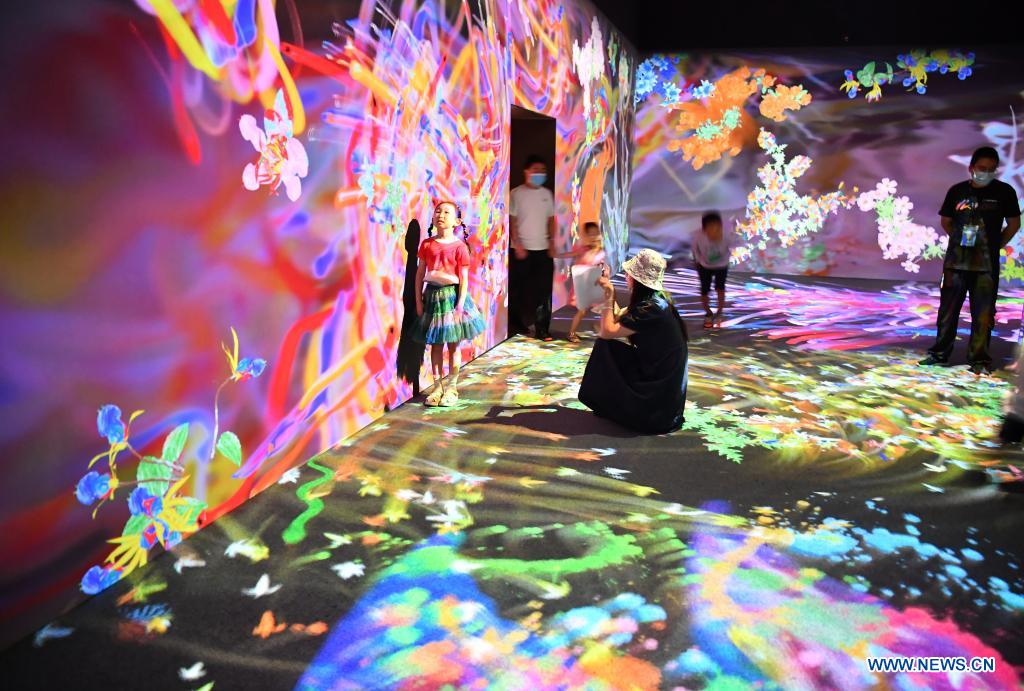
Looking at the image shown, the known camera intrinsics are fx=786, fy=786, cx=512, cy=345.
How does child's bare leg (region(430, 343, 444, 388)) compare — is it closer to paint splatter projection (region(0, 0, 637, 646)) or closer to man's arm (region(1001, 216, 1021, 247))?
paint splatter projection (region(0, 0, 637, 646))

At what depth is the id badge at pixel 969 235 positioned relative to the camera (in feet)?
18.9

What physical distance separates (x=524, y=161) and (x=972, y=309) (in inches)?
164

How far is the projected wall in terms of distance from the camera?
1103 centimetres

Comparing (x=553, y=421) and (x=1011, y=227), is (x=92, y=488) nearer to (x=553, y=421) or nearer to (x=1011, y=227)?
(x=553, y=421)

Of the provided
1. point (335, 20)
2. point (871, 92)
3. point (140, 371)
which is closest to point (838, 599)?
point (140, 371)

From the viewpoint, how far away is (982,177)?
223 inches

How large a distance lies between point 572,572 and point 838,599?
92 cm

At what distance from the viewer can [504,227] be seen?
6.74 meters

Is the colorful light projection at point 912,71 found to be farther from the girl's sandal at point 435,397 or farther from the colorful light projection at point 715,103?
the girl's sandal at point 435,397

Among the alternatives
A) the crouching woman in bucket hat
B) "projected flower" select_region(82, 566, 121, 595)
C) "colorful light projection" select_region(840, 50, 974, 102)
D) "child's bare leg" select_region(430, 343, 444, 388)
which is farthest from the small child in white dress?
"colorful light projection" select_region(840, 50, 974, 102)

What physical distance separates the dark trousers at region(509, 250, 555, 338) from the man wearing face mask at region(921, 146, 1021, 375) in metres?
3.19

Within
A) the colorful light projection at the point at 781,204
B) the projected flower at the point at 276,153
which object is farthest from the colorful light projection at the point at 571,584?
the colorful light projection at the point at 781,204

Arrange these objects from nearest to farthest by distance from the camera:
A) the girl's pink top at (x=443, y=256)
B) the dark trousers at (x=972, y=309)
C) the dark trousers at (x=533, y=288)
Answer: the girl's pink top at (x=443, y=256) → the dark trousers at (x=972, y=309) → the dark trousers at (x=533, y=288)

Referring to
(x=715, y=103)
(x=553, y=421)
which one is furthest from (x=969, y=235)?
(x=715, y=103)
